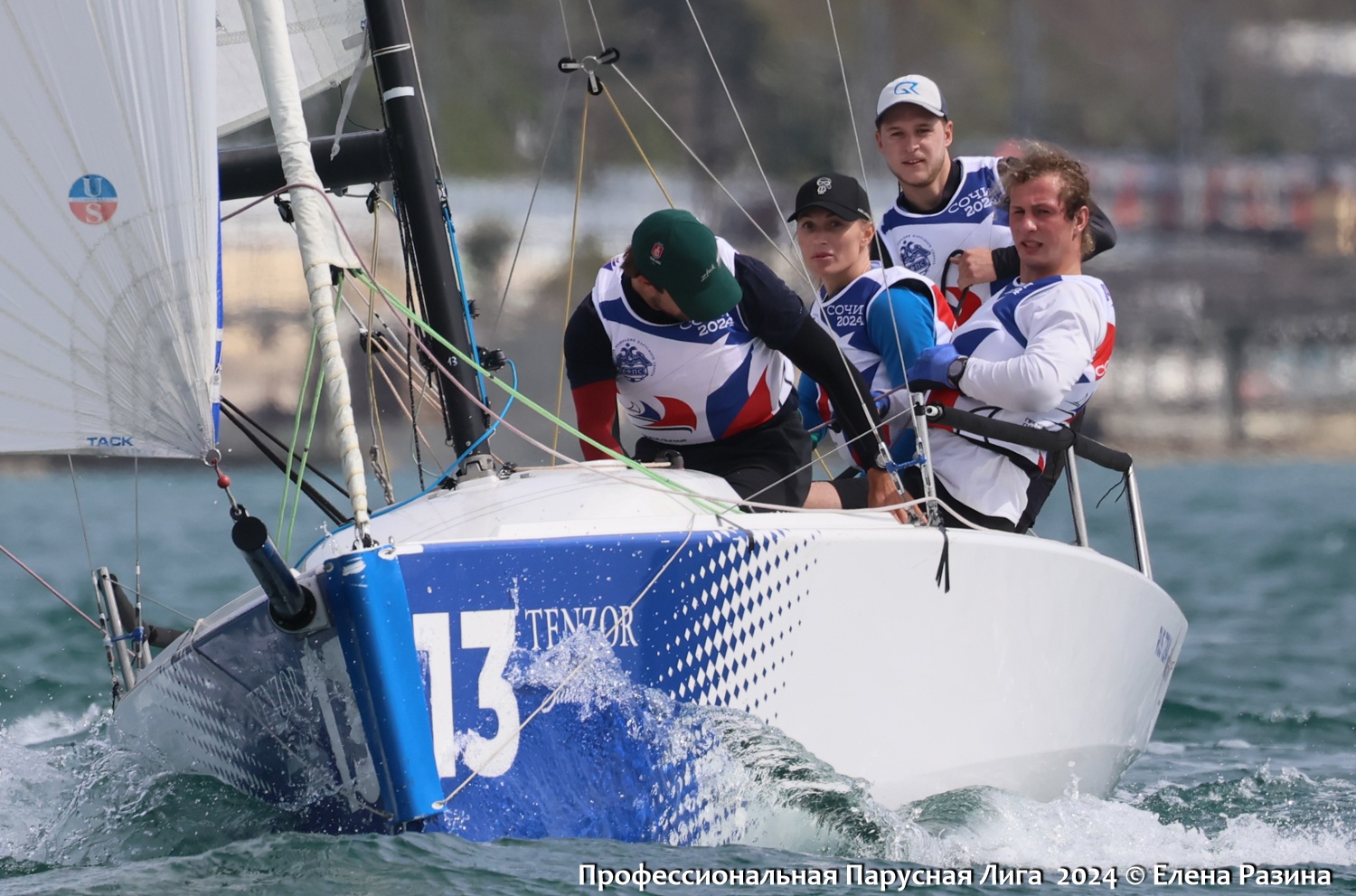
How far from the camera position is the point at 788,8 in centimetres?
1477

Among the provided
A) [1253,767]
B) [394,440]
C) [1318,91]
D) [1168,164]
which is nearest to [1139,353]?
[1168,164]

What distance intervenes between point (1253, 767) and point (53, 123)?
3357 mm

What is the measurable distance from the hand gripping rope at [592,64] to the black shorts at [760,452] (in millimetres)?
910

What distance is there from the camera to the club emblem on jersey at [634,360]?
322cm

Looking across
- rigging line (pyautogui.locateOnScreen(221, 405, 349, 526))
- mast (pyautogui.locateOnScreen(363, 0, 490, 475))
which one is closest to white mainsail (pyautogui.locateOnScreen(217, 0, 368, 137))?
mast (pyautogui.locateOnScreen(363, 0, 490, 475))

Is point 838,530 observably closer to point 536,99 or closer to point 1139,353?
point 536,99

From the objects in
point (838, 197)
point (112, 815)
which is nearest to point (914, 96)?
point (838, 197)

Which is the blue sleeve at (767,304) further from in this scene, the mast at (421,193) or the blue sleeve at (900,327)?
the mast at (421,193)

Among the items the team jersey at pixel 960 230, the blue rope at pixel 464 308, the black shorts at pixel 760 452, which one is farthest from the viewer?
the team jersey at pixel 960 230

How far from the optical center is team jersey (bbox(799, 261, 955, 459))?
3418mm

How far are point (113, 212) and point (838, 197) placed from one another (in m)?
1.48

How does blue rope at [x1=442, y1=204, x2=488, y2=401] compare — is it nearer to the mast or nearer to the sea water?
the mast

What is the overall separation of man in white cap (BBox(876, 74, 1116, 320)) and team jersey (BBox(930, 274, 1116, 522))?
0.37 metres

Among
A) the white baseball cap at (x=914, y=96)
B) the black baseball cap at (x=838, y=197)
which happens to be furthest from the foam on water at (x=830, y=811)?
the white baseball cap at (x=914, y=96)
